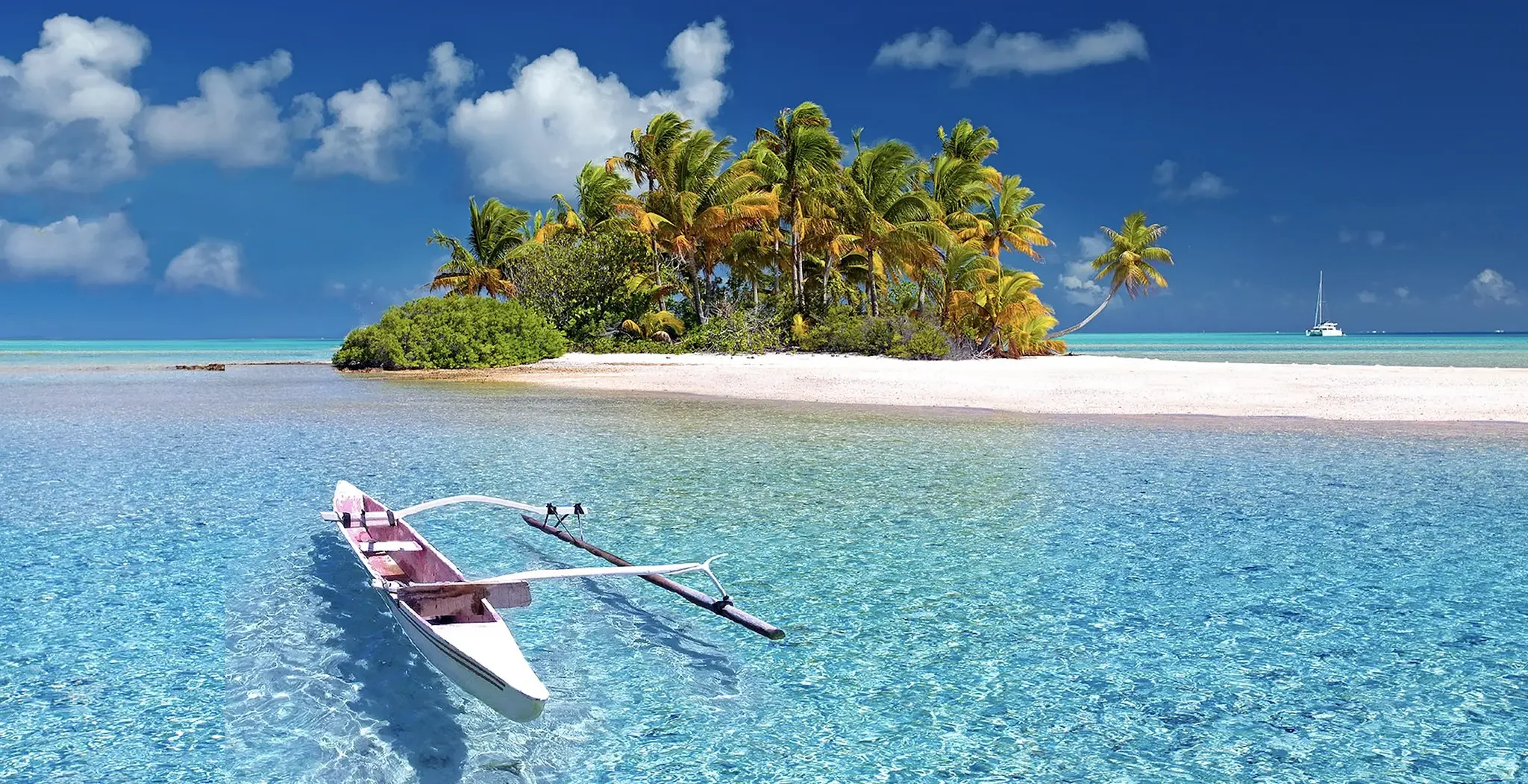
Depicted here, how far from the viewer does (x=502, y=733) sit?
5.25 m

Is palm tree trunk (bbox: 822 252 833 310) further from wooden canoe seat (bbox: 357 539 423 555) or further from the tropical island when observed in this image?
wooden canoe seat (bbox: 357 539 423 555)

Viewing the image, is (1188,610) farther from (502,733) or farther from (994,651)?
(502,733)

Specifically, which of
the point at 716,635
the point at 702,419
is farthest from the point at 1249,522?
the point at 702,419

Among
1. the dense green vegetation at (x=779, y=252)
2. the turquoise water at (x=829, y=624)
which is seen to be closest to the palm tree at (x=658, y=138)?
the dense green vegetation at (x=779, y=252)

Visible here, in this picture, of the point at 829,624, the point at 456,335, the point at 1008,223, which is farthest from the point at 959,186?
the point at 829,624

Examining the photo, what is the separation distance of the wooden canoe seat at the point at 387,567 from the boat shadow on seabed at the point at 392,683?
0.35 metres

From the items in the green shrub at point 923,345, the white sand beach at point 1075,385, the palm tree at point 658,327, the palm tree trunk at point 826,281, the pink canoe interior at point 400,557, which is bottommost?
the pink canoe interior at point 400,557

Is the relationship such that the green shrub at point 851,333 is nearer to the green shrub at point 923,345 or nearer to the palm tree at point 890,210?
the green shrub at point 923,345

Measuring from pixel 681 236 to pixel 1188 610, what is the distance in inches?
1330

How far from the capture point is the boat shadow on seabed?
505cm

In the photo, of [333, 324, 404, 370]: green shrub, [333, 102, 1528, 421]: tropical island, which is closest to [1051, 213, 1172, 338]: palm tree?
[333, 102, 1528, 421]: tropical island

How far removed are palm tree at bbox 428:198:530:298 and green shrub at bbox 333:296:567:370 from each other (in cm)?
860

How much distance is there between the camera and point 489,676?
15.2ft

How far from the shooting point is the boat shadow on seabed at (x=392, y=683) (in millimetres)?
5047
